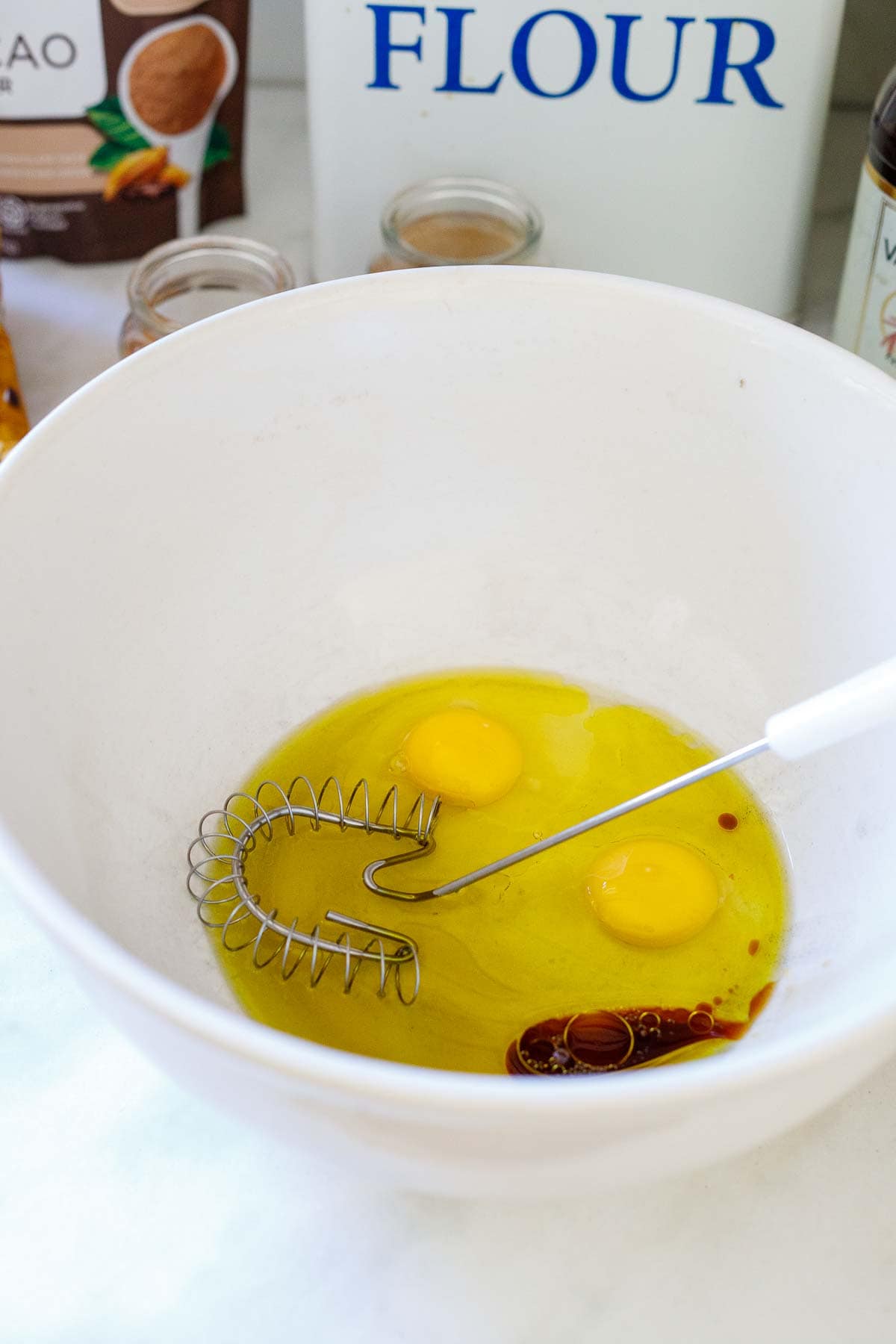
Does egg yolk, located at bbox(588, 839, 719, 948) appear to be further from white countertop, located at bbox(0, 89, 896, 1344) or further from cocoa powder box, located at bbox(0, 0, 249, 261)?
cocoa powder box, located at bbox(0, 0, 249, 261)

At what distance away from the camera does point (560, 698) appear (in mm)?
950

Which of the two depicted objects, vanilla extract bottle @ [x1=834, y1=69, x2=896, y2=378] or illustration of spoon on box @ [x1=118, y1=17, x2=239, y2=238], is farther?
illustration of spoon on box @ [x1=118, y1=17, x2=239, y2=238]

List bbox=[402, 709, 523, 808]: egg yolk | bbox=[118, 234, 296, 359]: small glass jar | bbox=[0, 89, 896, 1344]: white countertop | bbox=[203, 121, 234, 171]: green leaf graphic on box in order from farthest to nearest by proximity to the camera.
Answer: bbox=[203, 121, 234, 171]: green leaf graphic on box → bbox=[118, 234, 296, 359]: small glass jar → bbox=[402, 709, 523, 808]: egg yolk → bbox=[0, 89, 896, 1344]: white countertop

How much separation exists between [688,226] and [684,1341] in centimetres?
79

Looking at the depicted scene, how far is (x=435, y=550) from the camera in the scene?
3.13 feet

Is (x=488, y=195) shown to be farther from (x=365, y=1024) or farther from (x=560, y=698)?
(x=365, y=1024)

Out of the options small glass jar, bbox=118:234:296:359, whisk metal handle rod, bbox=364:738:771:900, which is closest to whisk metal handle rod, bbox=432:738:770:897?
whisk metal handle rod, bbox=364:738:771:900

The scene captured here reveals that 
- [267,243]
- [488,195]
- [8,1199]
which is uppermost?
[488,195]

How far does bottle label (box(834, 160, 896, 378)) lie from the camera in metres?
0.95

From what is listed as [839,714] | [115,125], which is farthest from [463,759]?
[115,125]

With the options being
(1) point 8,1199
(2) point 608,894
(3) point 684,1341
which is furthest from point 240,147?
(3) point 684,1341

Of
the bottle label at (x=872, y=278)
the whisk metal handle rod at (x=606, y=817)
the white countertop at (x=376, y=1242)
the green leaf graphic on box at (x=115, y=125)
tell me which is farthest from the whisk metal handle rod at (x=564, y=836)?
the green leaf graphic on box at (x=115, y=125)

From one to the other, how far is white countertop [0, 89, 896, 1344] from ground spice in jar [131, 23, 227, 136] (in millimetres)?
743

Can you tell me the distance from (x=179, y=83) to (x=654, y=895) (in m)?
0.75
